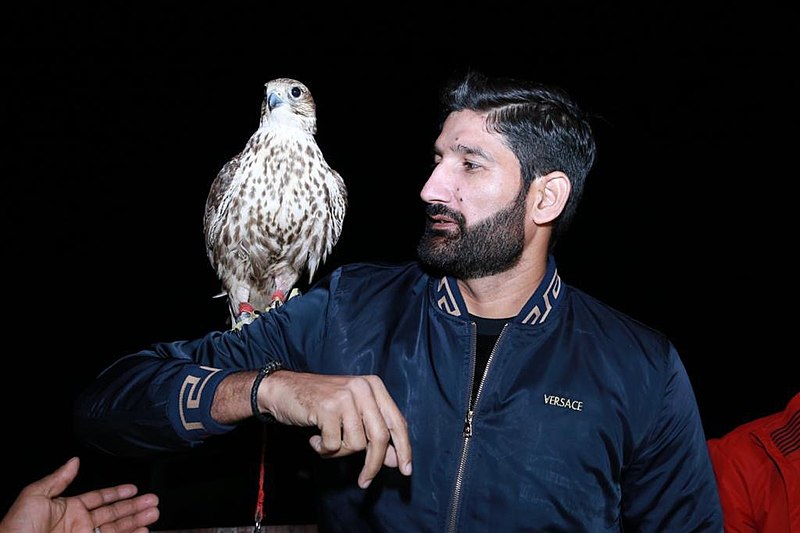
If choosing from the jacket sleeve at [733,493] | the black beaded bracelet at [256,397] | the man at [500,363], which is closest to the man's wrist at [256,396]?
the black beaded bracelet at [256,397]

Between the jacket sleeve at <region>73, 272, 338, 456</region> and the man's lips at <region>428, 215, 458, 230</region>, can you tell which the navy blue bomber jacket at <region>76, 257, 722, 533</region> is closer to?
the jacket sleeve at <region>73, 272, 338, 456</region>

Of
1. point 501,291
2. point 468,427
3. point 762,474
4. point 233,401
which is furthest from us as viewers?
point 762,474

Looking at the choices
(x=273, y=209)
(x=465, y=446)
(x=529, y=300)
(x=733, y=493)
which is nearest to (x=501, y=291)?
(x=529, y=300)

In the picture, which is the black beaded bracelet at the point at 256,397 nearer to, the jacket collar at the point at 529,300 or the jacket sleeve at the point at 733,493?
the jacket collar at the point at 529,300

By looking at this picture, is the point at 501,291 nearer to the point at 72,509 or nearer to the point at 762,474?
the point at 762,474

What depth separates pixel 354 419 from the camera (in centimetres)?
89

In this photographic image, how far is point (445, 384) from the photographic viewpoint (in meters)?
1.26

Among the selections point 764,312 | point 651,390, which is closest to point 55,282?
point 651,390

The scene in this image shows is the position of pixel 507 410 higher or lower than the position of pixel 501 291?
lower

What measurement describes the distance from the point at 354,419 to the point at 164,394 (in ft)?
1.10

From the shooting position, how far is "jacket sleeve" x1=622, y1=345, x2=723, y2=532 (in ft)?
4.23

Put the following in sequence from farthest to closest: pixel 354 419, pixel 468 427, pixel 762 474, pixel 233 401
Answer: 1. pixel 762 474
2. pixel 468 427
3. pixel 233 401
4. pixel 354 419

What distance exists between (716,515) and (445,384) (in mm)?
587

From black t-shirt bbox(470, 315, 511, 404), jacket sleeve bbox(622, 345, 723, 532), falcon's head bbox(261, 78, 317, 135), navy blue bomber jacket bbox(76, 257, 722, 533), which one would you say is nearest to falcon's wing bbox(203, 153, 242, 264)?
falcon's head bbox(261, 78, 317, 135)
